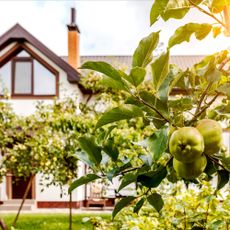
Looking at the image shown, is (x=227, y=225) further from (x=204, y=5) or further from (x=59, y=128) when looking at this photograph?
(x=59, y=128)

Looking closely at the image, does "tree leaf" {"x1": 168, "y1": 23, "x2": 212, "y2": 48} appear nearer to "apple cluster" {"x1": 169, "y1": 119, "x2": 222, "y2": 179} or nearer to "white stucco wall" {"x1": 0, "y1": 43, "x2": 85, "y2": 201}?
"apple cluster" {"x1": 169, "y1": 119, "x2": 222, "y2": 179}

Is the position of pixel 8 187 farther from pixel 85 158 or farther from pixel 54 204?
pixel 85 158

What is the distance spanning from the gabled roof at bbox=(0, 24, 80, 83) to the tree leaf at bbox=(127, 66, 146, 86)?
19.1 metres

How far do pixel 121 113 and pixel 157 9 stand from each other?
0.31 metres

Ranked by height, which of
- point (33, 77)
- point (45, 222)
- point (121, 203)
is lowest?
point (45, 222)

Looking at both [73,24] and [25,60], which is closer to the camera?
[25,60]

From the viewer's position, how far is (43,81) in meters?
20.7

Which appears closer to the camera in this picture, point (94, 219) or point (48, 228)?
point (94, 219)

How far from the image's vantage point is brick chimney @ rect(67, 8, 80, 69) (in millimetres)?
22625

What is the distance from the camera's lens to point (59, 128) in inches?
476

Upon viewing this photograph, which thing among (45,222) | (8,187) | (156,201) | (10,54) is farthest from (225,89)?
(8,187)

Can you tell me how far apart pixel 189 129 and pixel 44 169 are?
442 inches

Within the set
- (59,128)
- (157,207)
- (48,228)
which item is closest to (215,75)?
(157,207)

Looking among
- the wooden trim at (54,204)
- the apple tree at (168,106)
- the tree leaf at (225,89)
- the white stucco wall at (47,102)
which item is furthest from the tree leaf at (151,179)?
the wooden trim at (54,204)
